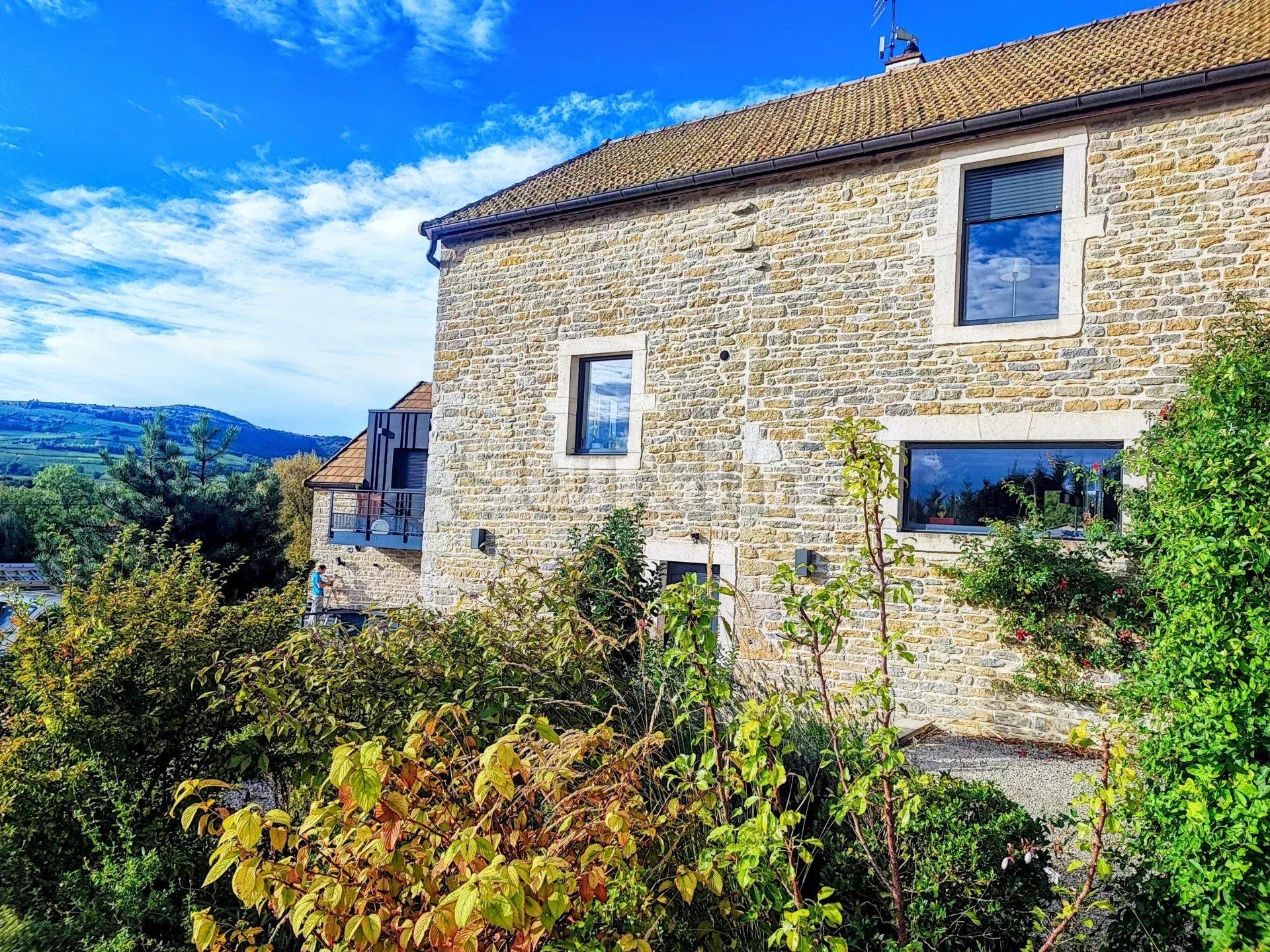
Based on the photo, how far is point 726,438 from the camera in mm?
8383

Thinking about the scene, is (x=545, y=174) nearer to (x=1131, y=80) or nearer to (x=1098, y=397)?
(x=1131, y=80)

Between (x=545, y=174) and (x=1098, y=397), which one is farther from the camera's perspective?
(x=545, y=174)

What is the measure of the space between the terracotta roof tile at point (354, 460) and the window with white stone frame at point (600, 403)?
27.9 ft

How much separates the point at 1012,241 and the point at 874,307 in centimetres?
141

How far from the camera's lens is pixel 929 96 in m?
8.60

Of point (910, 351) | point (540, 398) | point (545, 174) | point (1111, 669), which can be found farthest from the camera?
point (545, 174)

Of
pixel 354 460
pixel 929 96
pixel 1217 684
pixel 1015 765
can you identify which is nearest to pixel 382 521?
pixel 354 460

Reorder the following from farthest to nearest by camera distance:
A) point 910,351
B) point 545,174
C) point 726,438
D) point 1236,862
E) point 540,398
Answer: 1. point 545,174
2. point 540,398
3. point 726,438
4. point 910,351
5. point 1236,862

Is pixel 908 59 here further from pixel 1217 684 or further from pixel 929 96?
pixel 1217 684

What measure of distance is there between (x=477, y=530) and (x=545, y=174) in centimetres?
535

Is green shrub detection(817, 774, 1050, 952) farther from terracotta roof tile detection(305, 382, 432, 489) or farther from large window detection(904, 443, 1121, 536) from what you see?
terracotta roof tile detection(305, 382, 432, 489)

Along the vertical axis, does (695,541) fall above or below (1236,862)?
above

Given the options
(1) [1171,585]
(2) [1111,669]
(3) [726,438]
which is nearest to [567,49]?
(3) [726,438]

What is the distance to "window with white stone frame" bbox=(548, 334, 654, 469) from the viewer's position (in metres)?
9.02
